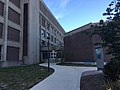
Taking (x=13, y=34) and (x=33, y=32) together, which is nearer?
(x=13, y=34)

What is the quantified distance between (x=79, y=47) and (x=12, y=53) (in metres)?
15.3

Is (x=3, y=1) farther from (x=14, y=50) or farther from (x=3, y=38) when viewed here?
(x=14, y=50)

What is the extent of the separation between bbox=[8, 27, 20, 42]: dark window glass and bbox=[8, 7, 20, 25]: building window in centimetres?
171

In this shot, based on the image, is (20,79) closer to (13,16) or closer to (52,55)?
(13,16)

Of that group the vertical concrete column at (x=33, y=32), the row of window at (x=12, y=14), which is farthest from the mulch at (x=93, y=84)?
the vertical concrete column at (x=33, y=32)

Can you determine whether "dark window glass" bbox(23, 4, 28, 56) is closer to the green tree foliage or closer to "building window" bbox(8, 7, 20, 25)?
"building window" bbox(8, 7, 20, 25)

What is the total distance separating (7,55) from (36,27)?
1646 cm

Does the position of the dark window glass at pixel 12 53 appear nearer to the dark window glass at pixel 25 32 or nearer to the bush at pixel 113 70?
the dark window glass at pixel 25 32

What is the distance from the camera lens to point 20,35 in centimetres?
3819

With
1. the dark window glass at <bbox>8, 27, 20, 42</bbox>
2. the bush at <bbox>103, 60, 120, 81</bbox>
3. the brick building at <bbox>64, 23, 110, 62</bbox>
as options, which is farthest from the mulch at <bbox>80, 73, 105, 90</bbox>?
the brick building at <bbox>64, 23, 110, 62</bbox>

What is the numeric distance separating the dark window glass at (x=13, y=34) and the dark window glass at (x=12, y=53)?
1720 mm

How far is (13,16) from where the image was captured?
35.8 metres

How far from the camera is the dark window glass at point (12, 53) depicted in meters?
33.3

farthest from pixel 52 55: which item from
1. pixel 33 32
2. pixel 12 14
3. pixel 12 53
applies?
pixel 12 14
